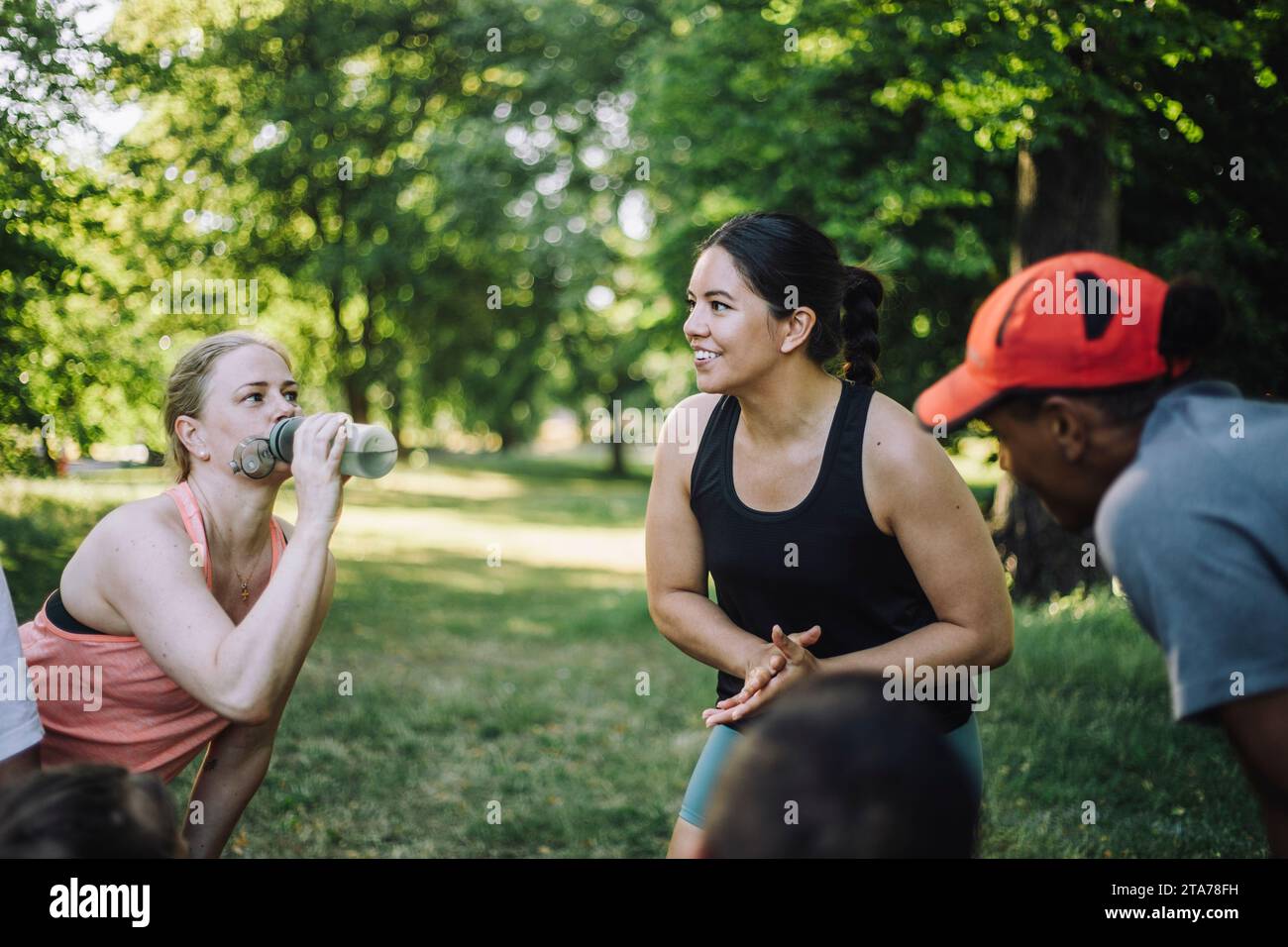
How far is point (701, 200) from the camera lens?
13062 millimetres

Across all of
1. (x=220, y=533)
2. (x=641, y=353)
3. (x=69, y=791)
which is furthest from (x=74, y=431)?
(x=641, y=353)

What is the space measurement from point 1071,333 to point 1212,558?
47 centimetres

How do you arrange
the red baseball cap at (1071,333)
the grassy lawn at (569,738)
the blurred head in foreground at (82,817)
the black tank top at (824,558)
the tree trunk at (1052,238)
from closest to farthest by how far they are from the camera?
the blurred head in foreground at (82,817) < the red baseball cap at (1071,333) < the black tank top at (824,558) < the grassy lawn at (569,738) < the tree trunk at (1052,238)

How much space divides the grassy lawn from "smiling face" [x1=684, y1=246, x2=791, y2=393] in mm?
2885

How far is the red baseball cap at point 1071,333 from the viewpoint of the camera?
1835mm

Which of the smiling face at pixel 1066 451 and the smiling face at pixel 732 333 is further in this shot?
the smiling face at pixel 732 333

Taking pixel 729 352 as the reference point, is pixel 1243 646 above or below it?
below

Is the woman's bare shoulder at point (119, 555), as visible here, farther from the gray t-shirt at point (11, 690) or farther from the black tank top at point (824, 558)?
the black tank top at point (824, 558)

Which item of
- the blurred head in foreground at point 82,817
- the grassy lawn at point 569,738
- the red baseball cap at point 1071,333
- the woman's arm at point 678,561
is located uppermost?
the red baseball cap at point 1071,333

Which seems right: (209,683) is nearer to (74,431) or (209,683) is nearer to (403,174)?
(74,431)

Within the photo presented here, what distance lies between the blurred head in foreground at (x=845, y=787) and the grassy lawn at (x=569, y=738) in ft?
11.4

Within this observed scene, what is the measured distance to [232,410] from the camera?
9.52 feet

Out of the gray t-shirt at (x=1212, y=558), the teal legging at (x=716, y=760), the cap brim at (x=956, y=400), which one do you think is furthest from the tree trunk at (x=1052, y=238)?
the gray t-shirt at (x=1212, y=558)

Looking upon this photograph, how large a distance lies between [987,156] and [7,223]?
7.78m
